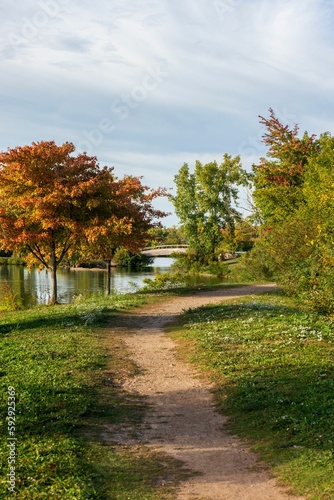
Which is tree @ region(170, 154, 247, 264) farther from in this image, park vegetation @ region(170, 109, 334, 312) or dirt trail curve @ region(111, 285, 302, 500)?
dirt trail curve @ region(111, 285, 302, 500)

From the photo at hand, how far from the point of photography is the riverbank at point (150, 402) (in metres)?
6.01

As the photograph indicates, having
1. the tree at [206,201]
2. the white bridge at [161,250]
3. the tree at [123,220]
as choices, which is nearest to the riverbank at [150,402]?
the tree at [123,220]

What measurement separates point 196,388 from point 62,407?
270 centimetres

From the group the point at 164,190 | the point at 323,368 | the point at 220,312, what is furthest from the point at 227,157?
the point at 323,368

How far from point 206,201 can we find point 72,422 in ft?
145

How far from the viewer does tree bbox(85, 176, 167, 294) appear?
22.4m

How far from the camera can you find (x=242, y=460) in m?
6.62

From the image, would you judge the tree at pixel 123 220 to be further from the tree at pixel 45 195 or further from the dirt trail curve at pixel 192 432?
the dirt trail curve at pixel 192 432

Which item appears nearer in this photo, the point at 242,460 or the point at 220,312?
the point at 242,460

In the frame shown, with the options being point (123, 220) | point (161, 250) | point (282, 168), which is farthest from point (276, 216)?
point (161, 250)

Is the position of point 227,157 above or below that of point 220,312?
above

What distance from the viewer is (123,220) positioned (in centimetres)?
2242

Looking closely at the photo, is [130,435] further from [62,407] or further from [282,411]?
[282,411]

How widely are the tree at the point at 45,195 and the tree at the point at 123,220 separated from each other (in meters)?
0.58
